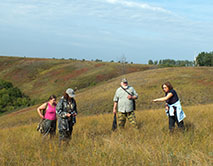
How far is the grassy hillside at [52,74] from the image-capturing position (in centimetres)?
6994

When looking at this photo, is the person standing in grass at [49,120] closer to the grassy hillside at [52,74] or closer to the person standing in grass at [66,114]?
the person standing in grass at [66,114]

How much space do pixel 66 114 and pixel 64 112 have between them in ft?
0.33

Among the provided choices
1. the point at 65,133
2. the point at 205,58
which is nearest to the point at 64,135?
the point at 65,133

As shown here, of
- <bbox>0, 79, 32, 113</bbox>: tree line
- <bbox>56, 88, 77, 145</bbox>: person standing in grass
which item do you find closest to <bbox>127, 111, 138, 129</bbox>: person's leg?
<bbox>56, 88, 77, 145</bbox>: person standing in grass

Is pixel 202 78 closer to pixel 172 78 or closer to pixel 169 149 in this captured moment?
pixel 172 78

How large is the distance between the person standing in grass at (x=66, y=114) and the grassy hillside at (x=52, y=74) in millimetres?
57089

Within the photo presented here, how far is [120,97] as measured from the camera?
8211 mm

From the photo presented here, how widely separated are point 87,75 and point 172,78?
36.1m

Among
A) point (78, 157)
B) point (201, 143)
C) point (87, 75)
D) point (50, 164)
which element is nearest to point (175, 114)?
point (201, 143)

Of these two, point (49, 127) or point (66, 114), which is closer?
point (66, 114)

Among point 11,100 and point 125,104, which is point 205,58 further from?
point 125,104

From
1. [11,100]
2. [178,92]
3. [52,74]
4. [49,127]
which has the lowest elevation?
[11,100]

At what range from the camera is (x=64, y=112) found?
21.1ft

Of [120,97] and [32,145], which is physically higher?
[120,97]
